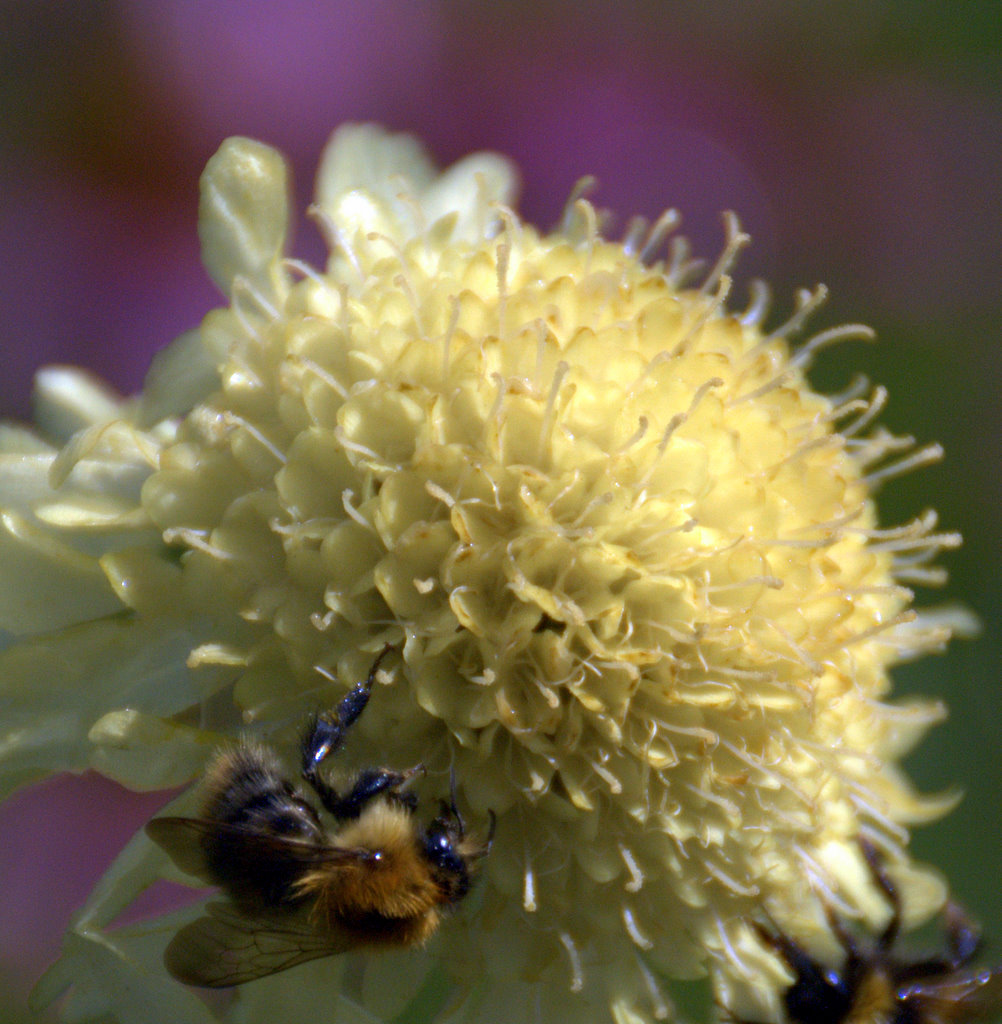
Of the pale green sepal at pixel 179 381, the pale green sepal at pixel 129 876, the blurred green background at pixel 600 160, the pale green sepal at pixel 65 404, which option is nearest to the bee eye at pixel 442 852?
the pale green sepal at pixel 129 876

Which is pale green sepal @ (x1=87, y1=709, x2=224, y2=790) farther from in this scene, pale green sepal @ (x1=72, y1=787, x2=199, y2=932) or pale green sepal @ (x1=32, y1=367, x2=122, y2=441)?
pale green sepal @ (x1=32, y1=367, x2=122, y2=441)

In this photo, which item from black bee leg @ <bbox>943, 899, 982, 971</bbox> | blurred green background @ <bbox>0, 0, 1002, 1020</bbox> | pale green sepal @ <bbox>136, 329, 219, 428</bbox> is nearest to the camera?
pale green sepal @ <bbox>136, 329, 219, 428</bbox>

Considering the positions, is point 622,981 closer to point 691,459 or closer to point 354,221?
point 691,459

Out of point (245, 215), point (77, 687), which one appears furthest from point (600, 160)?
point (77, 687)

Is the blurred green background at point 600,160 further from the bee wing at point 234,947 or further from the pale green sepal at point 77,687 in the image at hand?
the bee wing at point 234,947

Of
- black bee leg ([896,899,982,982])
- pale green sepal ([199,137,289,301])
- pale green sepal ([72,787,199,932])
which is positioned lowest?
pale green sepal ([72,787,199,932])

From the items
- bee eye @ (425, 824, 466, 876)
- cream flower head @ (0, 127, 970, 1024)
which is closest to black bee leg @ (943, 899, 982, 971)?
cream flower head @ (0, 127, 970, 1024)
